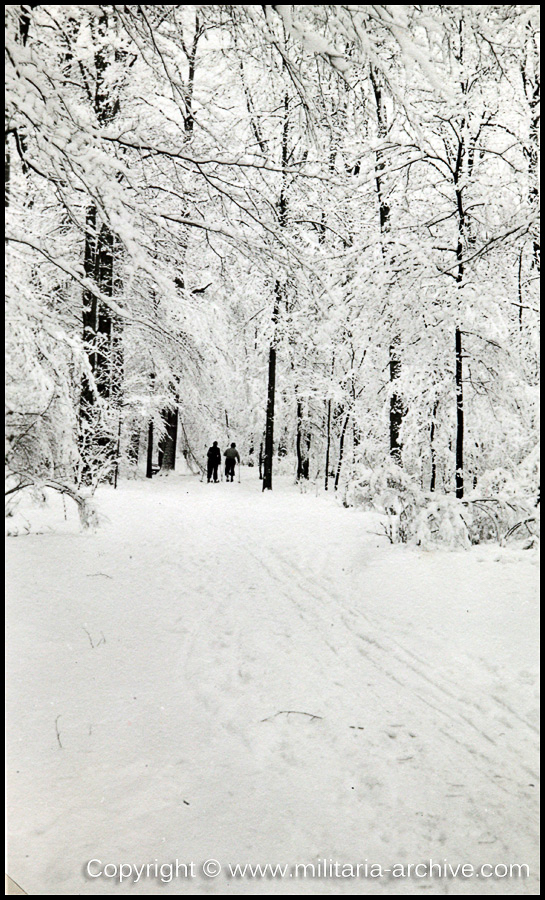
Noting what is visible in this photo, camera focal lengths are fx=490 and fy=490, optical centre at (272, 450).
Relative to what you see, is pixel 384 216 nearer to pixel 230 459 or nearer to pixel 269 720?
pixel 269 720

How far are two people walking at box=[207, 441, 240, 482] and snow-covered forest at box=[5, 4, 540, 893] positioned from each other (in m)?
10.8

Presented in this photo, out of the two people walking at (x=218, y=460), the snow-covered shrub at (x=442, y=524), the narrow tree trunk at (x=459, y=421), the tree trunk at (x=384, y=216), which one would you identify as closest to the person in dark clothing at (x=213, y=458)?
the two people walking at (x=218, y=460)

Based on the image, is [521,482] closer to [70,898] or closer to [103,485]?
[70,898]

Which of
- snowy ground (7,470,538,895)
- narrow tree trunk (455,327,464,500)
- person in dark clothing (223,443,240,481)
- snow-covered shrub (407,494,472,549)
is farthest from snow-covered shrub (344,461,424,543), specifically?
person in dark clothing (223,443,240,481)

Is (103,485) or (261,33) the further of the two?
(103,485)

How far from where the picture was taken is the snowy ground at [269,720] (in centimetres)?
167

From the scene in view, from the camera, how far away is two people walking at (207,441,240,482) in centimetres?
1712

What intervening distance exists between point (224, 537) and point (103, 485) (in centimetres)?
189

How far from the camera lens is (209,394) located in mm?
5410

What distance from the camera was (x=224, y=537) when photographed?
283 inches

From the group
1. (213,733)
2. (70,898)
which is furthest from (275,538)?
(70,898)

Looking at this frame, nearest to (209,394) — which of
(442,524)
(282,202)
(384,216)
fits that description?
(282,202)

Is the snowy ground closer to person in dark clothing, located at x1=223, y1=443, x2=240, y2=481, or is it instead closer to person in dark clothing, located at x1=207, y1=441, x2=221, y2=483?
person in dark clothing, located at x1=207, y1=441, x2=221, y2=483

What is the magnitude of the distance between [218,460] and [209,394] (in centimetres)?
1202
